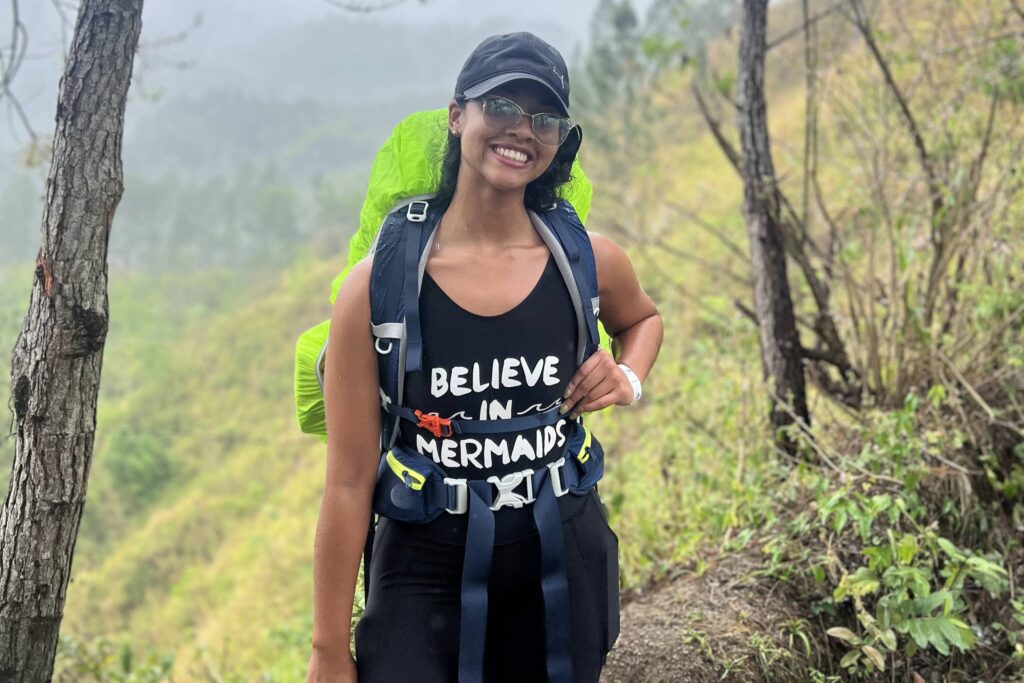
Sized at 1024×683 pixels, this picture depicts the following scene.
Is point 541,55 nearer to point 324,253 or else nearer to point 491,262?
point 491,262

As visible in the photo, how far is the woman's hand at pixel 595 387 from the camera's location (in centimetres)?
158

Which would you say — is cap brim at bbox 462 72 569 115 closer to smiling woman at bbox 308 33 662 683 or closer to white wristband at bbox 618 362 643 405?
smiling woman at bbox 308 33 662 683

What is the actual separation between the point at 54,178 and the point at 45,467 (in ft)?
2.08

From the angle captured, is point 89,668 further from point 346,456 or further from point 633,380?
point 633,380

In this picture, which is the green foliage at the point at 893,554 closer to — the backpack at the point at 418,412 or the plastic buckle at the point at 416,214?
the backpack at the point at 418,412

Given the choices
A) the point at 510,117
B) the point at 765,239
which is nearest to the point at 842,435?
the point at 765,239

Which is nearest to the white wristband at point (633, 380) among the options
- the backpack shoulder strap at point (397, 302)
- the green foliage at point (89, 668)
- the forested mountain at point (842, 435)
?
the backpack shoulder strap at point (397, 302)

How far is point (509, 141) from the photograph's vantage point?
1.45 m

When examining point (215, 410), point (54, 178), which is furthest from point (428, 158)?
point (215, 410)

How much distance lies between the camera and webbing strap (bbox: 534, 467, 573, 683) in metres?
1.51

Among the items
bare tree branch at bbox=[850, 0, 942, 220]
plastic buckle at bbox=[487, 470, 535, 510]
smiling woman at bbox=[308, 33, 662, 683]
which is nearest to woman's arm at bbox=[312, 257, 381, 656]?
smiling woman at bbox=[308, 33, 662, 683]

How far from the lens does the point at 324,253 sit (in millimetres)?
62531

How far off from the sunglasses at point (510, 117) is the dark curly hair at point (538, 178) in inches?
4.8

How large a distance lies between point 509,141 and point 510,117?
0.14 ft
